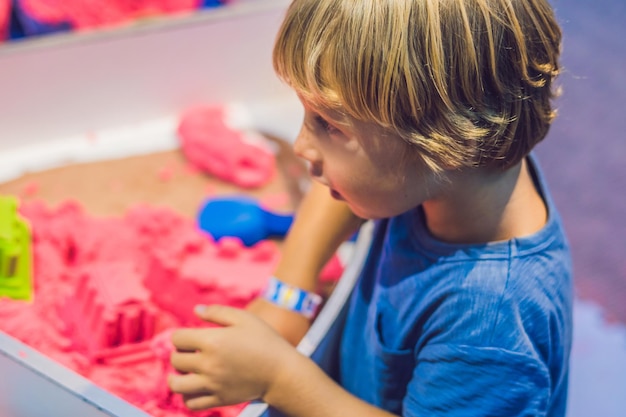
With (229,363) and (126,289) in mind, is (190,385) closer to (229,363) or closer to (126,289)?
(229,363)

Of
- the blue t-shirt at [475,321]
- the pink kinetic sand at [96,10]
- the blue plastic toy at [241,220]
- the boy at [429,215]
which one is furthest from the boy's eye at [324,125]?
the pink kinetic sand at [96,10]

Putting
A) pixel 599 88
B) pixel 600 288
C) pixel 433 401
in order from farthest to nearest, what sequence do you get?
pixel 599 88 → pixel 600 288 → pixel 433 401

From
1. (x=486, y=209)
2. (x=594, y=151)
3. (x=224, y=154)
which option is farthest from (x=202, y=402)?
(x=594, y=151)

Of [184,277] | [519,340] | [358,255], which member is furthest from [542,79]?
[184,277]

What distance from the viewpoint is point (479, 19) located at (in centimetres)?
44

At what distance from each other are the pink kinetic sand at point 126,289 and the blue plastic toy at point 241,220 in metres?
0.01

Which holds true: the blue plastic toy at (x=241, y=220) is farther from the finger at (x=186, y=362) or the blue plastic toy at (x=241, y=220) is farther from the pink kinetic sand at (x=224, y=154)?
the finger at (x=186, y=362)

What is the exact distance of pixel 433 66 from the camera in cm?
45

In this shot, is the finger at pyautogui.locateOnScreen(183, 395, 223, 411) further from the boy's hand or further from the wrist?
the wrist

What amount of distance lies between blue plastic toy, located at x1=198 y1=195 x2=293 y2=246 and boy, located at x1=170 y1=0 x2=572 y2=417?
8.4 inches

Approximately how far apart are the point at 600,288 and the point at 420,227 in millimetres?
586

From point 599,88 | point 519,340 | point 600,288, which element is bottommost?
point 600,288

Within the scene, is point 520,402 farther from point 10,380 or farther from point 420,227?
point 10,380

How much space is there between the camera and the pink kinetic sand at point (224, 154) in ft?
3.11
